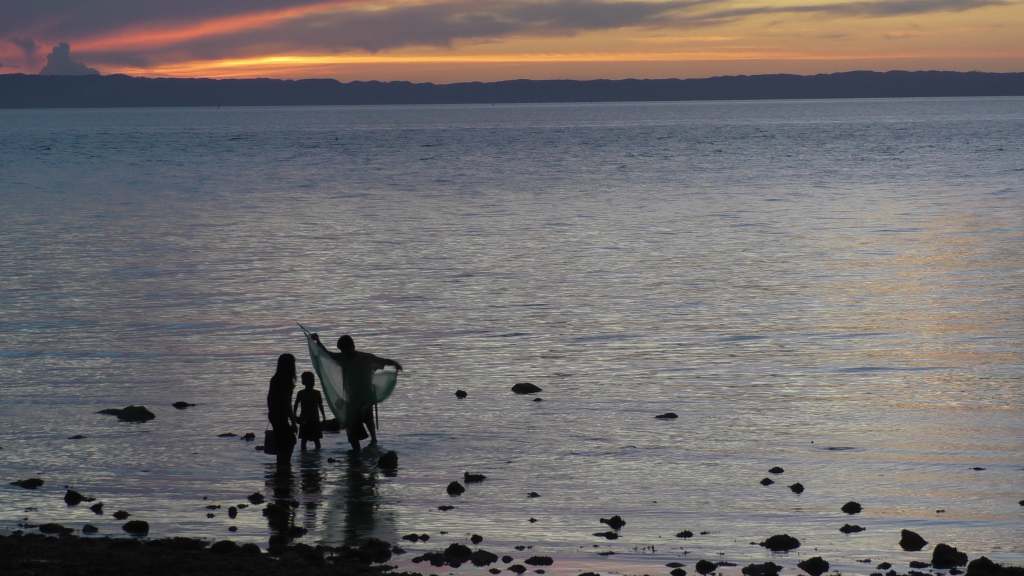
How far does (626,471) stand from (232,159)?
131 m

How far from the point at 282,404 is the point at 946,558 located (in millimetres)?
8482

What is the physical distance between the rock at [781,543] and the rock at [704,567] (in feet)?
3.47

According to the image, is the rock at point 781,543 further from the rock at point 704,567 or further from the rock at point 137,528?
the rock at point 137,528

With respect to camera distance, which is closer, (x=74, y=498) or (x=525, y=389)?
(x=74, y=498)

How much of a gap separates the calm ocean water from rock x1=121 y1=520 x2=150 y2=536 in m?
0.23

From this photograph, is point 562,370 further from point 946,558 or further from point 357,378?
point 946,558

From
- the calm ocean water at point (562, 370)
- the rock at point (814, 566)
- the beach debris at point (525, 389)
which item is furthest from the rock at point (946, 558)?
the beach debris at point (525, 389)

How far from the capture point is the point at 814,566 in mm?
13133

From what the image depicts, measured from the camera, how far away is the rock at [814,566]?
13062 millimetres

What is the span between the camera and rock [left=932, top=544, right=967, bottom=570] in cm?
1316

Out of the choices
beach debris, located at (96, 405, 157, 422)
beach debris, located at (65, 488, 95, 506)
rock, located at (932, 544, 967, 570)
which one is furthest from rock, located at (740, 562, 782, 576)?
beach debris, located at (96, 405, 157, 422)

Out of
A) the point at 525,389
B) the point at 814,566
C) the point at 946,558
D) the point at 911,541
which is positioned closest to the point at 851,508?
the point at 911,541

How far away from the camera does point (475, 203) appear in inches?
3024

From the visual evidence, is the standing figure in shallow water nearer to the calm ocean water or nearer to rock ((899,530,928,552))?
the calm ocean water
